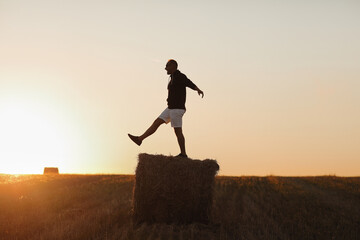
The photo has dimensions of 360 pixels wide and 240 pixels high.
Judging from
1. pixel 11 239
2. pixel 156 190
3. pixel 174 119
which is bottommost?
pixel 11 239

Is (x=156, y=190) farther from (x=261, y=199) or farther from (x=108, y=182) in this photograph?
(x=108, y=182)

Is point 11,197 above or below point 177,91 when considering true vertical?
below

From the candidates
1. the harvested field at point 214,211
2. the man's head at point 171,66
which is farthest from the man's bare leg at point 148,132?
the harvested field at point 214,211

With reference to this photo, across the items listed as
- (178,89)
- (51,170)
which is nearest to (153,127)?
(178,89)

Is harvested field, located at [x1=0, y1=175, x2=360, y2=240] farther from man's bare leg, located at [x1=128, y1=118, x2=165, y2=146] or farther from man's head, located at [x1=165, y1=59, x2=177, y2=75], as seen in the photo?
man's head, located at [x1=165, y1=59, x2=177, y2=75]

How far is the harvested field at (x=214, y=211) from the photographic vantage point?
7.79 metres

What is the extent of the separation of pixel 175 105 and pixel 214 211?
279cm

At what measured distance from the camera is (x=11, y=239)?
7.73 m

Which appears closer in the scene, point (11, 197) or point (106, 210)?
point (106, 210)

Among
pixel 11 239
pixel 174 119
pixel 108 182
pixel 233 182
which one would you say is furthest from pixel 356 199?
pixel 11 239

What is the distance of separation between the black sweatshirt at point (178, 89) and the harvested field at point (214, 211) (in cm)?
241

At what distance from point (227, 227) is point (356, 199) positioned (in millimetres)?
6342

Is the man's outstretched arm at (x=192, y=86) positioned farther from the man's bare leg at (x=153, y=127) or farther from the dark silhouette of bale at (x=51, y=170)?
the dark silhouette of bale at (x=51, y=170)

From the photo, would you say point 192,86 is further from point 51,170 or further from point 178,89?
point 51,170
